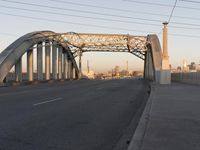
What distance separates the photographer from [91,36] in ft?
222

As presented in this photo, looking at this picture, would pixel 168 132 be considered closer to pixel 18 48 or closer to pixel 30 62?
pixel 18 48

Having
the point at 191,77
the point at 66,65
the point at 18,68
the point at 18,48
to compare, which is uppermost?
the point at 18,48

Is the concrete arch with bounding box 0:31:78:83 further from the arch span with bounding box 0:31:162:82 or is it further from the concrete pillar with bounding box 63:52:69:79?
the concrete pillar with bounding box 63:52:69:79

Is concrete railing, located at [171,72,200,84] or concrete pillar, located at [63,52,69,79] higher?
concrete pillar, located at [63,52,69,79]

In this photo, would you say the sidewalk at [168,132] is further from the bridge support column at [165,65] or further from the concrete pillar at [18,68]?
the concrete pillar at [18,68]

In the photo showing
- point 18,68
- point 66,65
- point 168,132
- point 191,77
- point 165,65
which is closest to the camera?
point 168,132

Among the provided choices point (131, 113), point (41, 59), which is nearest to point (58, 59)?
point (41, 59)

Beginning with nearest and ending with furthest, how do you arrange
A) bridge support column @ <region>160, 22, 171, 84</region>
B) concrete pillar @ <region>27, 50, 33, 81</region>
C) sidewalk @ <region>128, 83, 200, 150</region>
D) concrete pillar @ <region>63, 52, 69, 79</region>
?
sidewalk @ <region>128, 83, 200, 150</region> → bridge support column @ <region>160, 22, 171, 84</region> → concrete pillar @ <region>27, 50, 33, 81</region> → concrete pillar @ <region>63, 52, 69, 79</region>

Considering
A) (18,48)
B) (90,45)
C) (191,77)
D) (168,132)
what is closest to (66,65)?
(90,45)

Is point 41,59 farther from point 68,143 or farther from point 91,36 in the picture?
point 68,143

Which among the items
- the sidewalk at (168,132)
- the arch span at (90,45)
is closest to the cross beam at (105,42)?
the arch span at (90,45)

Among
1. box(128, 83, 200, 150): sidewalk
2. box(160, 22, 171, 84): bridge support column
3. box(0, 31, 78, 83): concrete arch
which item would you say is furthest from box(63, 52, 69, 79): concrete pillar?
box(128, 83, 200, 150): sidewalk

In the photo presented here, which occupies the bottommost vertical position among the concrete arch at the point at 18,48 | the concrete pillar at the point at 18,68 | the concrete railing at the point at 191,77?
the concrete railing at the point at 191,77

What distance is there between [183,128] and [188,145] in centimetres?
194
